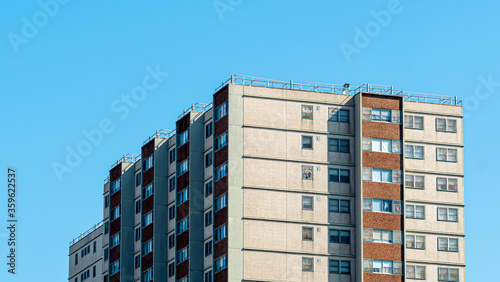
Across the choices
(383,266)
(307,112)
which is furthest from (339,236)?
(307,112)

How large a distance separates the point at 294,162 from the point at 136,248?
3407 centimetres

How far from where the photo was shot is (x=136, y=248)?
16162 cm

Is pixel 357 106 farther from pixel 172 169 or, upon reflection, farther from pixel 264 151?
pixel 172 169

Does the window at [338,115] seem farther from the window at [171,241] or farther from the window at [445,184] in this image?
the window at [171,241]

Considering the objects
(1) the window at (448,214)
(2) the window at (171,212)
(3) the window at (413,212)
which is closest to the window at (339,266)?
(3) the window at (413,212)

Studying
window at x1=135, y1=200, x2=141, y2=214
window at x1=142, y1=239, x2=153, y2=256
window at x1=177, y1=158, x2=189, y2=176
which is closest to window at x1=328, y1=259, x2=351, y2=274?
window at x1=177, y1=158, x2=189, y2=176

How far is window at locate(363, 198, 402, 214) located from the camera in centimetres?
13650

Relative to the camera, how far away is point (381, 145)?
454ft

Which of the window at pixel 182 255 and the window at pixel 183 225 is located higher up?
the window at pixel 183 225

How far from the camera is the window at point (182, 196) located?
14488 centimetres

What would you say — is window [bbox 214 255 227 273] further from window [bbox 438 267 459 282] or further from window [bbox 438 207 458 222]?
window [bbox 438 207 458 222]

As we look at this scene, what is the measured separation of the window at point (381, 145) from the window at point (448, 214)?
29.7 feet

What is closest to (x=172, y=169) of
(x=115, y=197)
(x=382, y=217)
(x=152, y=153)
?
(x=152, y=153)

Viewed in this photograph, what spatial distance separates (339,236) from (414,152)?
13.9 m
